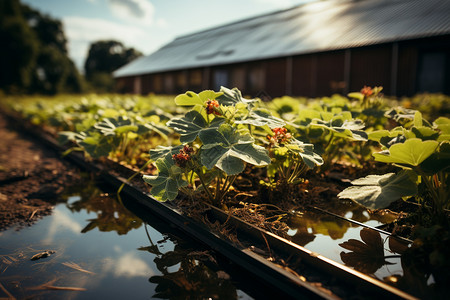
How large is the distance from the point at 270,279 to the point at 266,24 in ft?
68.8

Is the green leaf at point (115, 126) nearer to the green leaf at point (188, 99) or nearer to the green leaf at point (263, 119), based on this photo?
the green leaf at point (188, 99)

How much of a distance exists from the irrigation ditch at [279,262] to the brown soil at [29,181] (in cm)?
110

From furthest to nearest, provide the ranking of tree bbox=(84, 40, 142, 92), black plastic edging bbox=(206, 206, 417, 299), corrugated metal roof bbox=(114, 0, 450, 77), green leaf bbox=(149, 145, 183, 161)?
tree bbox=(84, 40, 142, 92) < corrugated metal roof bbox=(114, 0, 450, 77) < green leaf bbox=(149, 145, 183, 161) < black plastic edging bbox=(206, 206, 417, 299)

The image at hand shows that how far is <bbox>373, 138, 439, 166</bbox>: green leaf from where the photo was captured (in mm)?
1454

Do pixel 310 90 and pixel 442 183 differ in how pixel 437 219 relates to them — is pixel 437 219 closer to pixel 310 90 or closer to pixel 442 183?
pixel 442 183

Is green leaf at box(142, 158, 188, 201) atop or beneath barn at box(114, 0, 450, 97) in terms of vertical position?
beneath

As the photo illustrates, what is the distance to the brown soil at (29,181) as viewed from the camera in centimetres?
248

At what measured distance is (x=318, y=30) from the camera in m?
14.6

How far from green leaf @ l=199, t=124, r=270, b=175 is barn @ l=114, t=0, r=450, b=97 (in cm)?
858

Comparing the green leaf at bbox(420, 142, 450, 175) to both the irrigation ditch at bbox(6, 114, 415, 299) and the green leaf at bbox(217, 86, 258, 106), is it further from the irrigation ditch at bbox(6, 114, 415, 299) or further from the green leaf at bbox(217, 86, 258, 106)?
the green leaf at bbox(217, 86, 258, 106)

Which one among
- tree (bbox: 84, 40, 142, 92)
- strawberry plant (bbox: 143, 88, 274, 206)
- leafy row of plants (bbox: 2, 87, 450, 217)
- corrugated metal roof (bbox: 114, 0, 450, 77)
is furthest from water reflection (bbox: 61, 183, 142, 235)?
tree (bbox: 84, 40, 142, 92)

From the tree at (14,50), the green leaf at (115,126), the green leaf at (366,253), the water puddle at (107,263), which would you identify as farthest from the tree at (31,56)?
the green leaf at (366,253)

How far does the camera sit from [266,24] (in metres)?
20.2

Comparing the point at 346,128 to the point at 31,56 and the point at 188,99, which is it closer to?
the point at 188,99
